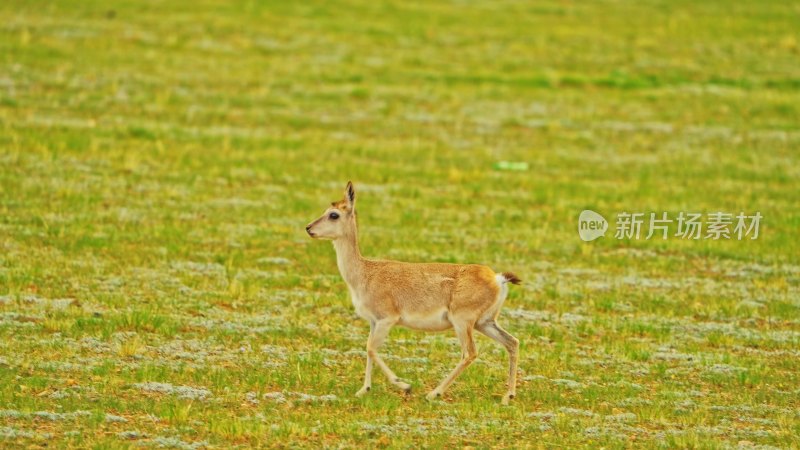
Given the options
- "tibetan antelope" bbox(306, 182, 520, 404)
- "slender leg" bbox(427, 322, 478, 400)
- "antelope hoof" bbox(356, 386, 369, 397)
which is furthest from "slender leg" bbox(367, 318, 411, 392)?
"slender leg" bbox(427, 322, 478, 400)

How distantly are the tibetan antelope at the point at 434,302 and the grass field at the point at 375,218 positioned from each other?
25.3 inches

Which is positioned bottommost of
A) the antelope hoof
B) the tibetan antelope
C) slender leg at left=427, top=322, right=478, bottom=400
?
the antelope hoof

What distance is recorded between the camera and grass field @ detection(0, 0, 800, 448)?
585 inches

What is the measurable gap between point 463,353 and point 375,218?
13911 mm

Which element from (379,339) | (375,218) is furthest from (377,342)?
(375,218)

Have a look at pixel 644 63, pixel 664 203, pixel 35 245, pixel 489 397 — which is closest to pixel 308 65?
pixel 644 63

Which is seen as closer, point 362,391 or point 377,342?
point 362,391

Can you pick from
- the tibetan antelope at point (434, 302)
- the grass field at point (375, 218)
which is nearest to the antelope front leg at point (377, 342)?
the tibetan antelope at point (434, 302)

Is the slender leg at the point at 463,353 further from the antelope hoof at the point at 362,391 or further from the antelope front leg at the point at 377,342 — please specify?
the antelope hoof at the point at 362,391

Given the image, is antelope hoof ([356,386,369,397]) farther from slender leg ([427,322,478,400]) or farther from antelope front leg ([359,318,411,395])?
slender leg ([427,322,478,400])

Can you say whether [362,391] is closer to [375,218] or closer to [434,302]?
[434,302]

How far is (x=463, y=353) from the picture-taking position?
15.2 meters

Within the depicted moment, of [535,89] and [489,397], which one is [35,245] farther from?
[535,89]

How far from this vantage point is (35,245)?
23.8 metres
